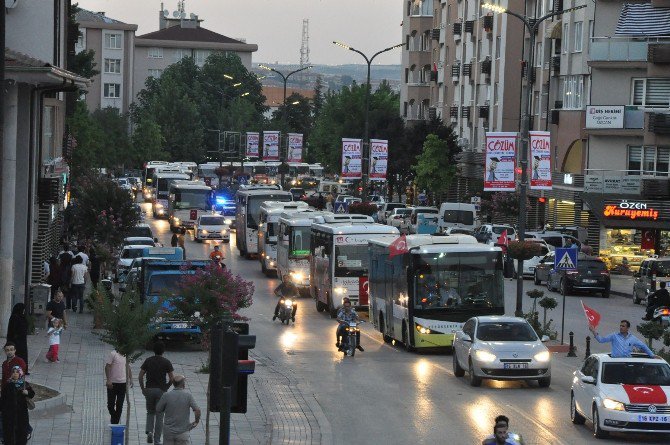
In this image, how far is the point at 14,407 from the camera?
17922mm

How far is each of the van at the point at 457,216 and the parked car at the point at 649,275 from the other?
24034 millimetres

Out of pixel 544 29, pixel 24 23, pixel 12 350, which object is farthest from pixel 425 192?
pixel 12 350

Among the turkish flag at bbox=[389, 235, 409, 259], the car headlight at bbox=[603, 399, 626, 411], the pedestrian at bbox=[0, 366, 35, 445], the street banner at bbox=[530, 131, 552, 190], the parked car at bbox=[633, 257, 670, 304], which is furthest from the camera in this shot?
the parked car at bbox=[633, 257, 670, 304]

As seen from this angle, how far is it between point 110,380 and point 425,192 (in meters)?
88.2

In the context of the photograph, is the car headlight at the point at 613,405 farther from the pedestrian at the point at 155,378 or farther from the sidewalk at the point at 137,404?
the pedestrian at the point at 155,378

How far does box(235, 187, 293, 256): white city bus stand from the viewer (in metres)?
65.8

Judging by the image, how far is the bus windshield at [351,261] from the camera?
42.9 meters

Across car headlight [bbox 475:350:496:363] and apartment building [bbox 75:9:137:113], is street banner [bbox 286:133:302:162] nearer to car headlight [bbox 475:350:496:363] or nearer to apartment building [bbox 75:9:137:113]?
car headlight [bbox 475:350:496:363]

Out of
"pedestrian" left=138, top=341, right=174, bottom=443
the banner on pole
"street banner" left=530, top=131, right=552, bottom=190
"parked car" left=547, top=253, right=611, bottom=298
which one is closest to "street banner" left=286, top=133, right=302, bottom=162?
the banner on pole

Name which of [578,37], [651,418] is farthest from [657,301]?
[578,37]

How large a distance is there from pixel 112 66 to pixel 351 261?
148737 millimetres

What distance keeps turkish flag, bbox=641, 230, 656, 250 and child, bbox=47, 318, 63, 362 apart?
4238cm

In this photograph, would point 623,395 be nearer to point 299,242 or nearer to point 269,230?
point 299,242

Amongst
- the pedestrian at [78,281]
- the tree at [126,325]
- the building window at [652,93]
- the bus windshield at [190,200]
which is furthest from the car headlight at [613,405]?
the bus windshield at [190,200]
